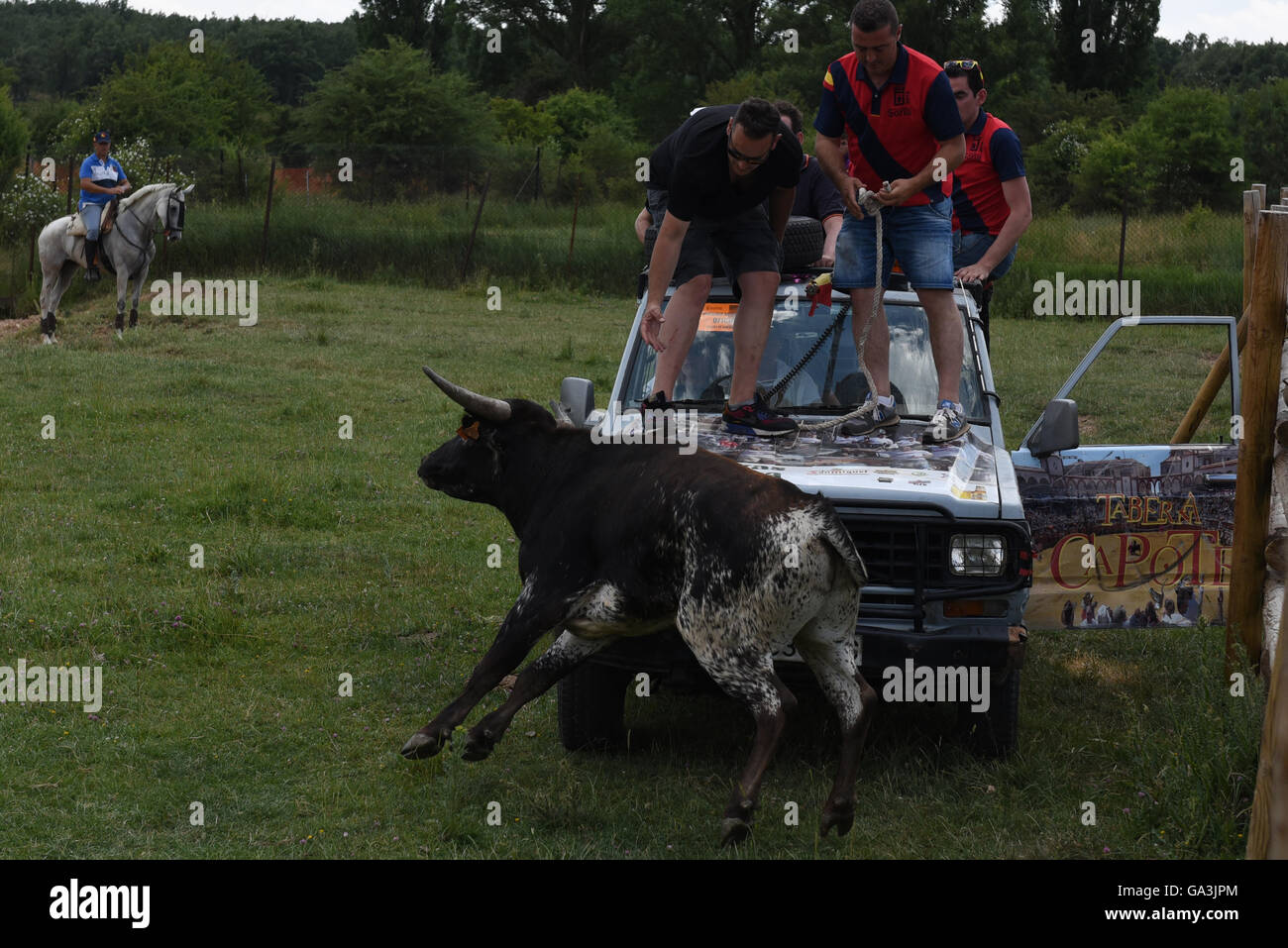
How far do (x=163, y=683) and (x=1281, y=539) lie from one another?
4881 millimetres

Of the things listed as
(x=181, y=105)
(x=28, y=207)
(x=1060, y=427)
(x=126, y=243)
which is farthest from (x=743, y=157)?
(x=181, y=105)

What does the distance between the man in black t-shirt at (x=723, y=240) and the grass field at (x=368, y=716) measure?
1431mm

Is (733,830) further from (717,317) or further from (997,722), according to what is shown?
(717,317)

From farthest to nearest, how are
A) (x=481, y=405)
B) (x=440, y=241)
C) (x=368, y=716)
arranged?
1. (x=440, y=241)
2. (x=368, y=716)
3. (x=481, y=405)

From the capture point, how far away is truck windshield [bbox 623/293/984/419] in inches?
265

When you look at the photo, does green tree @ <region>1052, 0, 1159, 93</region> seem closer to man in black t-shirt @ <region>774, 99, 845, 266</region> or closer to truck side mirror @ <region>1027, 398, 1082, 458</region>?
man in black t-shirt @ <region>774, 99, 845, 266</region>

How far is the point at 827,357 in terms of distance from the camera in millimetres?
6891

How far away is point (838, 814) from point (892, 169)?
3298 mm

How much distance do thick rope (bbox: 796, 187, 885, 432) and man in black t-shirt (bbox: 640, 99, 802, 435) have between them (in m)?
0.18

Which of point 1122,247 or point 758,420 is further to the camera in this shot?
point 1122,247

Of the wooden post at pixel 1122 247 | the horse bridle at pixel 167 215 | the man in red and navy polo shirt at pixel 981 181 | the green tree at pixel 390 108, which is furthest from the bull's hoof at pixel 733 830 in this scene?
the green tree at pixel 390 108

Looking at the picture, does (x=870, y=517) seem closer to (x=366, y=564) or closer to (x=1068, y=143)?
(x=366, y=564)

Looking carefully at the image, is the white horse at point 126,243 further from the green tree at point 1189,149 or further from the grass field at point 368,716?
the green tree at point 1189,149

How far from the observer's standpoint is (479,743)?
16.8 feet
